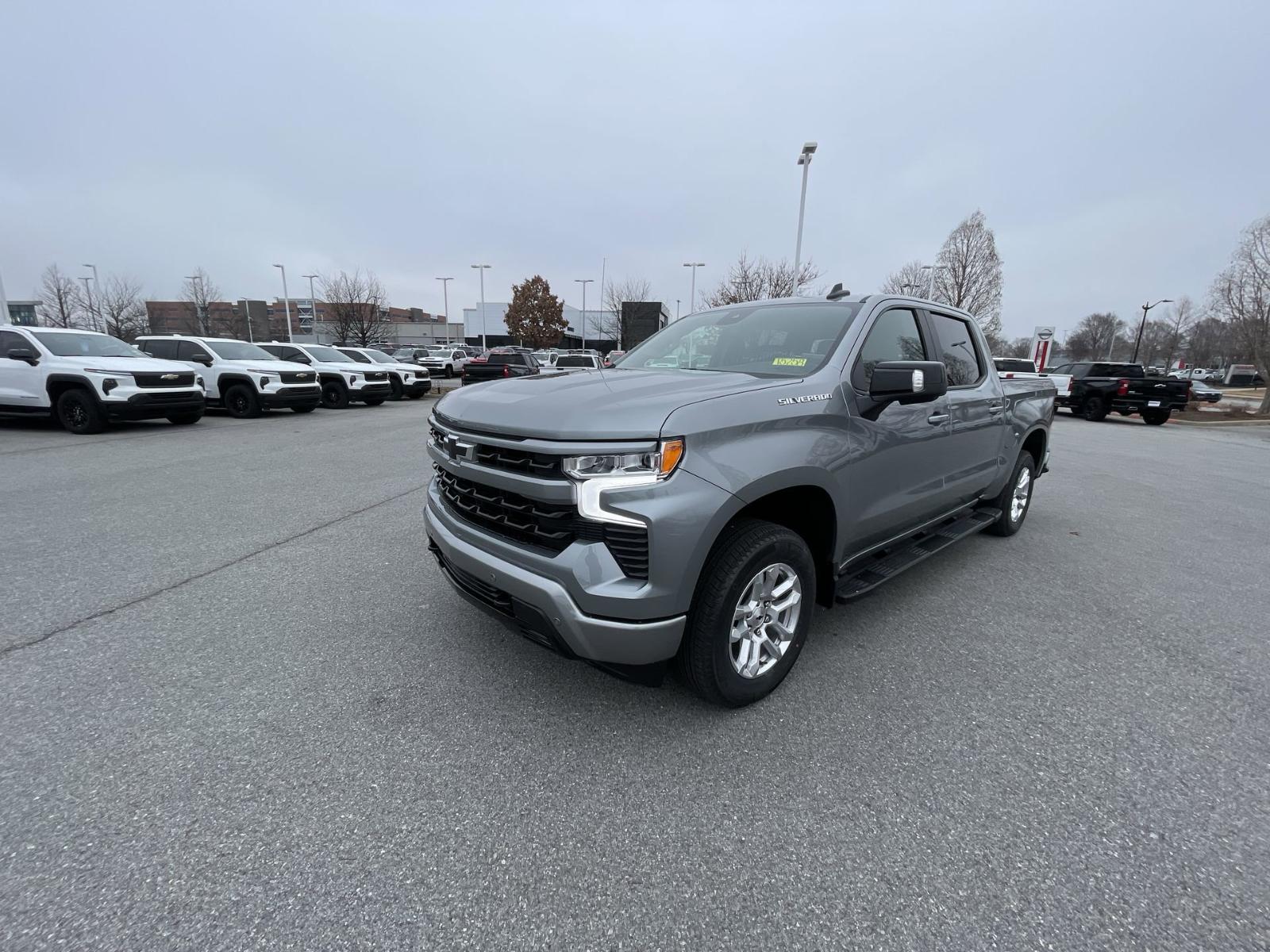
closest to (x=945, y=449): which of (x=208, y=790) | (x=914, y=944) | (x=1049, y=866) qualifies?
(x=1049, y=866)

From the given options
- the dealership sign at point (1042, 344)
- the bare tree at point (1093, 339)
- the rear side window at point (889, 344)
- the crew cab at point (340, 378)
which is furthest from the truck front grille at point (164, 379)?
the bare tree at point (1093, 339)

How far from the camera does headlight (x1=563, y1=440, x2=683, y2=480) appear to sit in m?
2.09

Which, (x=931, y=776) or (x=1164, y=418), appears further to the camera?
(x=1164, y=418)

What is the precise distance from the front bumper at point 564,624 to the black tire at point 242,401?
1347 centimetres

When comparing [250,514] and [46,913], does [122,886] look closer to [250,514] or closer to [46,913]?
[46,913]

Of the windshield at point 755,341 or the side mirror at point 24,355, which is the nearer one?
the windshield at point 755,341

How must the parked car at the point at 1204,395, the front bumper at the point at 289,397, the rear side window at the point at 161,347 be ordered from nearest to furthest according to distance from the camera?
the rear side window at the point at 161,347
the front bumper at the point at 289,397
the parked car at the point at 1204,395

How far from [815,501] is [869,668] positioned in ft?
3.09

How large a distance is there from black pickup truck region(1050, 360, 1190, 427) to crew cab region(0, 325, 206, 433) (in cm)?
2463

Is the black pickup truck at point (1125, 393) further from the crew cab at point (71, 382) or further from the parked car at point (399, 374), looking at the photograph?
the crew cab at point (71, 382)

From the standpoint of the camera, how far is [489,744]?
2.29m

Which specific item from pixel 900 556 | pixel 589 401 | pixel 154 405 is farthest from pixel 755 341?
pixel 154 405

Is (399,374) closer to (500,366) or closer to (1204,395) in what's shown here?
(500,366)

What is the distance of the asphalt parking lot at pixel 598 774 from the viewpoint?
1.63 meters
